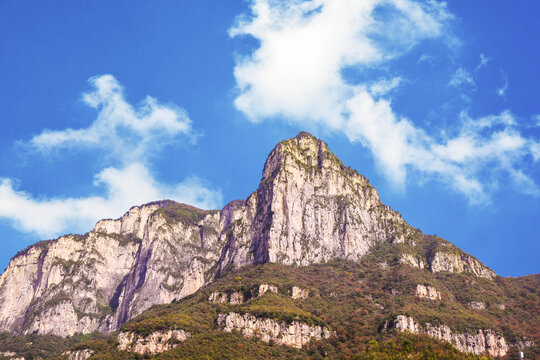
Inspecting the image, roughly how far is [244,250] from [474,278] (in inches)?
3238

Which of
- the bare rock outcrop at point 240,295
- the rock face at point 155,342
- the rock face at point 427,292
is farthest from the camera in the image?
the rock face at point 427,292

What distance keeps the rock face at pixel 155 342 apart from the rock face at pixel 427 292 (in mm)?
72729

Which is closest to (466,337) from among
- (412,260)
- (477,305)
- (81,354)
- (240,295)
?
(477,305)

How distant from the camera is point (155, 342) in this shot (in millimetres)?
131375

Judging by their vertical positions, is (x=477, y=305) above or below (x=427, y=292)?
below

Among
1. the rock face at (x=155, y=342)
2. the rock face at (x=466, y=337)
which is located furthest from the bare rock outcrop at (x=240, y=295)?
the rock face at (x=466, y=337)

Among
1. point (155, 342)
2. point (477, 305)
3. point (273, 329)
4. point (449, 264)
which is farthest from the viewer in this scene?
point (449, 264)

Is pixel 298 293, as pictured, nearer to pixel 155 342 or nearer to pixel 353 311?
pixel 353 311

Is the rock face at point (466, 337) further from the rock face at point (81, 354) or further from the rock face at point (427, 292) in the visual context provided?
the rock face at point (81, 354)

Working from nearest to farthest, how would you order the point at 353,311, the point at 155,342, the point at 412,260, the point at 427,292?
the point at 155,342 < the point at 353,311 < the point at 427,292 < the point at 412,260

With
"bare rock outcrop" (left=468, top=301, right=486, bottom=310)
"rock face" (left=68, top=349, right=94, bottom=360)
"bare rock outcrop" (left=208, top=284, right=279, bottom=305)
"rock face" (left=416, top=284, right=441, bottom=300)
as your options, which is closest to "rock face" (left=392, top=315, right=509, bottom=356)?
"rock face" (left=416, top=284, right=441, bottom=300)

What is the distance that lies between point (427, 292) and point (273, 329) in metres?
55.6

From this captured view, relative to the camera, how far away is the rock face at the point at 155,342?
130m

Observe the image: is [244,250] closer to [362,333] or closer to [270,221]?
[270,221]
